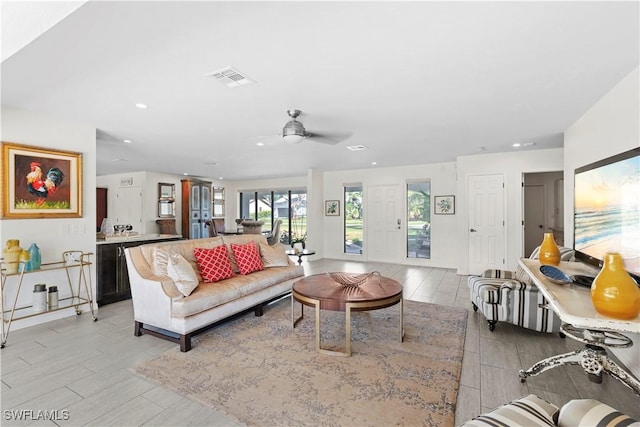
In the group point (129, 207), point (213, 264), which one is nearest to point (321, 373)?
point (213, 264)

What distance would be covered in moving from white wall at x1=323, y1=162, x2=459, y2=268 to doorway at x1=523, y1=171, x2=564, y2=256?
74.5 inches

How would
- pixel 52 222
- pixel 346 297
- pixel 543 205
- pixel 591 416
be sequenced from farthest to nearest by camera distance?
pixel 543 205
pixel 52 222
pixel 346 297
pixel 591 416

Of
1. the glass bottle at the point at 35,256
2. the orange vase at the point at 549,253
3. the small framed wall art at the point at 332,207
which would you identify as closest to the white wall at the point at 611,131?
the orange vase at the point at 549,253

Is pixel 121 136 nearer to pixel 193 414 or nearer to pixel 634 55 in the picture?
pixel 193 414

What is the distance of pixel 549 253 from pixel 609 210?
63 centimetres

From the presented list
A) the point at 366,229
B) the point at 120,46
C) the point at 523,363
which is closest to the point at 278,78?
the point at 120,46

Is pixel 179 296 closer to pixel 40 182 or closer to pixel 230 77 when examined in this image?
pixel 230 77

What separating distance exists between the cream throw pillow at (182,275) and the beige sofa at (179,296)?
0.04 meters

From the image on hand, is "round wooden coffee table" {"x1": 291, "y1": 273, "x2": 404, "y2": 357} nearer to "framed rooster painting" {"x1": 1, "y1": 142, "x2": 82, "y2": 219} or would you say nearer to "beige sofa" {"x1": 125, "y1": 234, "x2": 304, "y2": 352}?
"beige sofa" {"x1": 125, "y1": 234, "x2": 304, "y2": 352}

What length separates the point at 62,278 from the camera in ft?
12.0

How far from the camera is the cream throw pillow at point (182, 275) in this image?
2.93 m

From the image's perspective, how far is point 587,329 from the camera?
2119mm

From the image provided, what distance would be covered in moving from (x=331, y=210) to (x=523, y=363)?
6189 millimetres

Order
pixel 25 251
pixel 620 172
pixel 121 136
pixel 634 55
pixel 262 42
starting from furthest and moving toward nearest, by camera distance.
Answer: pixel 121 136 < pixel 25 251 < pixel 620 172 < pixel 634 55 < pixel 262 42
